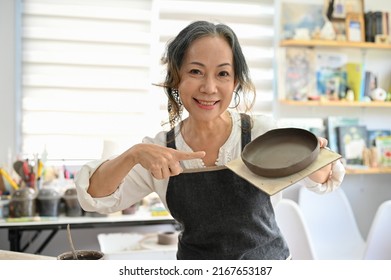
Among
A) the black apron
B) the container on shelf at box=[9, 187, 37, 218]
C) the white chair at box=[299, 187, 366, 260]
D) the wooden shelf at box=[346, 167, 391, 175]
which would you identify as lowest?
the white chair at box=[299, 187, 366, 260]

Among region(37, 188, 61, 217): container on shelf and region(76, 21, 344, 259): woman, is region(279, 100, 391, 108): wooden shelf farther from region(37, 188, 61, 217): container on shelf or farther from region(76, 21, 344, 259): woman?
region(76, 21, 344, 259): woman

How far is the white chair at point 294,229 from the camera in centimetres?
123

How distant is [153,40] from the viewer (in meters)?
1.70

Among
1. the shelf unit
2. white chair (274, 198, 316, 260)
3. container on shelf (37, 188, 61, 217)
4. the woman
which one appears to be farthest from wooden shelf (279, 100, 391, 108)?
the woman

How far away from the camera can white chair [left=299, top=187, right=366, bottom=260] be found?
5.42ft

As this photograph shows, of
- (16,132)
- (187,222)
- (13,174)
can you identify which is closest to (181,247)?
(187,222)

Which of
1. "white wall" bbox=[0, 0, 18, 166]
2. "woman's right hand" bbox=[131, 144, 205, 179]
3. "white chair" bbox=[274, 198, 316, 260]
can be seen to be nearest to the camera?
"woman's right hand" bbox=[131, 144, 205, 179]

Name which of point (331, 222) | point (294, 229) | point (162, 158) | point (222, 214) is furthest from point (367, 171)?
point (162, 158)

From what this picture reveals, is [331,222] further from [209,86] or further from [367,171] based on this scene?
[209,86]

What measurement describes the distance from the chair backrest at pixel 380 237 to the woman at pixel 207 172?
722 mm

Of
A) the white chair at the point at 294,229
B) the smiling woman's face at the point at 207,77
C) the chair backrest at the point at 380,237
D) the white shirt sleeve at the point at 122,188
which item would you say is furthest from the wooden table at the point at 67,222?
the smiling woman's face at the point at 207,77

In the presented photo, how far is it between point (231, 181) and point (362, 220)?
1398mm

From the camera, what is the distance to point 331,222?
1.70 meters

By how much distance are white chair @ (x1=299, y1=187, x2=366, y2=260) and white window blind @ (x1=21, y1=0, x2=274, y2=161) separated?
0.66 metres
